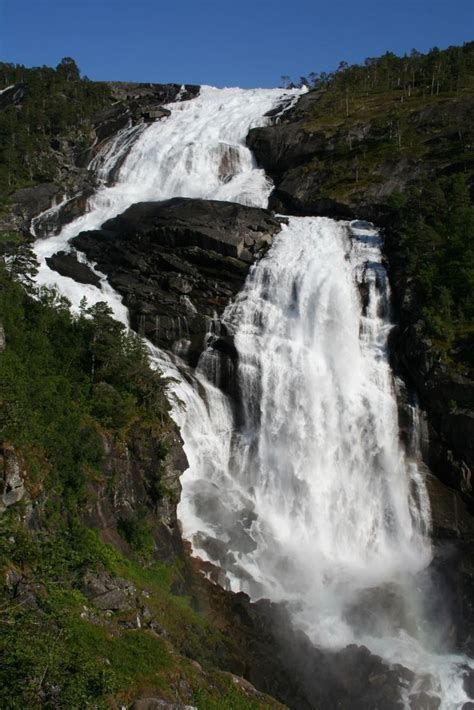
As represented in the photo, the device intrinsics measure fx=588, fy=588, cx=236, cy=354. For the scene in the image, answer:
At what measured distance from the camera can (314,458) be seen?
33.5 meters

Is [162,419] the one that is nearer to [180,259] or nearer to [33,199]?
[180,259]

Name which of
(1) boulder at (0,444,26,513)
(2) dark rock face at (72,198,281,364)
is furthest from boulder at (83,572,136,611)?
(2) dark rock face at (72,198,281,364)

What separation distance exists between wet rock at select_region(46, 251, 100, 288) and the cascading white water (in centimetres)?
92

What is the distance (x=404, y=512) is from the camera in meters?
31.6

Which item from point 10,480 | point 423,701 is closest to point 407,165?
point 423,701

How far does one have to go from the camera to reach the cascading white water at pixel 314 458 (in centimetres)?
2700

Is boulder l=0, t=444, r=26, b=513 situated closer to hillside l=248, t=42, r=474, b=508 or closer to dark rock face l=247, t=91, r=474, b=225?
hillside l=248, t=42, r=474, b=508

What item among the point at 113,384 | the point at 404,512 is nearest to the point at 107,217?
the point at 113,384

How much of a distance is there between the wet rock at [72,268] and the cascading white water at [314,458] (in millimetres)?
918

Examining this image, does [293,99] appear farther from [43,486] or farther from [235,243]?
[43,486]

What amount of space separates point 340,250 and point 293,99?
41088 millimetres

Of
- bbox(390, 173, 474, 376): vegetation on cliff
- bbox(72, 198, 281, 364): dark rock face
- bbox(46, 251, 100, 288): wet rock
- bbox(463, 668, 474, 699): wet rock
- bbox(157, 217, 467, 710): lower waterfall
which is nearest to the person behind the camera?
bbox(463, 668, 474, 699): wet rock

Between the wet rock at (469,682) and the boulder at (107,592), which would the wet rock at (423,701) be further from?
the boulder at (107,592)

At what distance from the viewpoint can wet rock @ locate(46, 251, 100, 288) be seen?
40.8 meters
